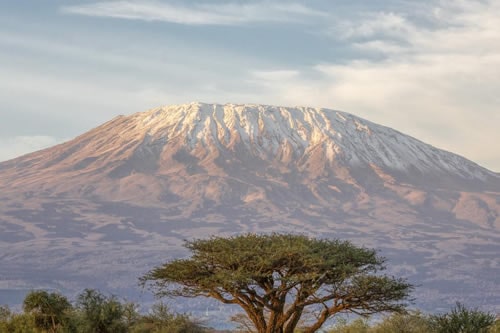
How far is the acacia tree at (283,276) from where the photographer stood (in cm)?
3694

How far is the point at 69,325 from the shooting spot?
4112 centimetres

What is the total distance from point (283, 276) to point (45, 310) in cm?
1154

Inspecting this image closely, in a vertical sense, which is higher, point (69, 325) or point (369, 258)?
point (369, 258)

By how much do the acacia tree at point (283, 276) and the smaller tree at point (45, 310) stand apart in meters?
5.61

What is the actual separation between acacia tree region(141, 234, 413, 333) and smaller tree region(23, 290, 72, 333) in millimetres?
5606

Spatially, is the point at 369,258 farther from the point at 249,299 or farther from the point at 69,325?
the point at 69,325

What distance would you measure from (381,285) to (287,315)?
3.81 m

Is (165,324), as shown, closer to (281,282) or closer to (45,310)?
(45,310)

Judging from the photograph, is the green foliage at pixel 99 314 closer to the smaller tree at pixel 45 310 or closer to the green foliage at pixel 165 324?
the smaller tree at pixel 45 310

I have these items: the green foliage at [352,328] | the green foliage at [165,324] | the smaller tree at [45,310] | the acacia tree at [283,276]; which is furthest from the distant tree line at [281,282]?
the green foliage at [352,328]

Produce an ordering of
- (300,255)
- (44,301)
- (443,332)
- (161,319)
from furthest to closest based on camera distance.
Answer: (161,319) → (44,301) → (443,332) → (300,255)

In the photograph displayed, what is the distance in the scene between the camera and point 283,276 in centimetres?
3759

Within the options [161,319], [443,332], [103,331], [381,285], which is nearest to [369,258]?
[381,285]

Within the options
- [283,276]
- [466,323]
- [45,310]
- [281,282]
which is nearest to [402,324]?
[466,323]
